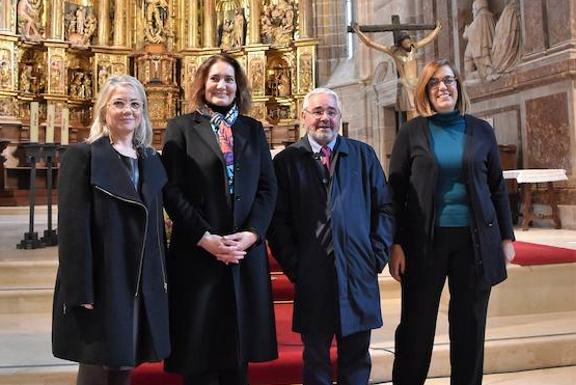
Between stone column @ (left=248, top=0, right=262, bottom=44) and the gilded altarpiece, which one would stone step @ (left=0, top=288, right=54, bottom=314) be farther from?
stone column @ (left=248, top=0, right=262, bottom=44)

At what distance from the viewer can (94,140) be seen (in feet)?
6.46

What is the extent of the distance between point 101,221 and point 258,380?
1.39m

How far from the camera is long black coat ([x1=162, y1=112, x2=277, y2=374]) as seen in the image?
2088 mm

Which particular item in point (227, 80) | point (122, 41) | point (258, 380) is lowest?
point (258, 380)

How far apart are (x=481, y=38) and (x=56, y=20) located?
993cm

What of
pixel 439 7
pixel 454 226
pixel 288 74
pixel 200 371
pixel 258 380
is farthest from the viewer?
pixel 288 74

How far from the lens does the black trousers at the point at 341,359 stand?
222 centimetres

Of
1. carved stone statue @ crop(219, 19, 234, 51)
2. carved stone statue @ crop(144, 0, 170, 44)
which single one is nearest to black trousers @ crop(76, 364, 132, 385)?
carved stone statue @ crop(219, 19, 234, 51)

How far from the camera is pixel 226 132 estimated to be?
7.27ft

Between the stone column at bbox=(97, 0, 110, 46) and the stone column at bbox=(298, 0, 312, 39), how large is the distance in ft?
16.5

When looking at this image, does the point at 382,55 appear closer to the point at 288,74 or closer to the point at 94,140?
the point at 288,74

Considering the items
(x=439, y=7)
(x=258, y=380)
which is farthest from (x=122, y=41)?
(x=258, y=380)

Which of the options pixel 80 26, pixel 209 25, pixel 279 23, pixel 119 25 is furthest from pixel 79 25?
pixel 279 23

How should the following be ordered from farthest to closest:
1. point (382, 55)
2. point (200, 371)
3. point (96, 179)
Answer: point (382, 55)
point (200, 371)
point (96, 179)
